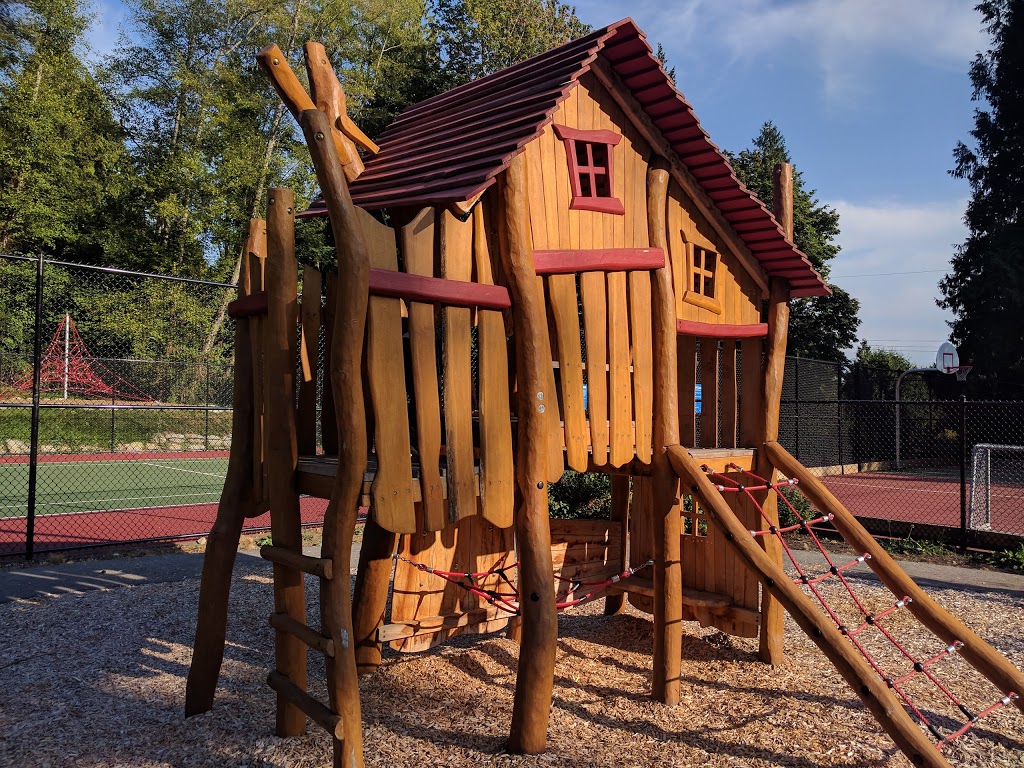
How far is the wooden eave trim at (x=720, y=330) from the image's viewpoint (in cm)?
477

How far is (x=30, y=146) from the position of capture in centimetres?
2338

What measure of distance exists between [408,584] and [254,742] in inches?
51.5

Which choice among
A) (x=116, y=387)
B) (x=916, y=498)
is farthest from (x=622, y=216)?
(x=116, y=387)

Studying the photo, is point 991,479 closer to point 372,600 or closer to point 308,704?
point 372,600

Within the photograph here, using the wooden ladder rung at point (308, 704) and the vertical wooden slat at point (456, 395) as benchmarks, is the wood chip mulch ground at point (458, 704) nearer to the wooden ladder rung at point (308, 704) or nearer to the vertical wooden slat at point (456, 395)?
the wooden ladder rung at point (308, 704)

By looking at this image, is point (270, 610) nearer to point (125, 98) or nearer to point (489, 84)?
point (489, 84)

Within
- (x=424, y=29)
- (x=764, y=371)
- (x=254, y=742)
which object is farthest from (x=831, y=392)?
(x=424, y=29)

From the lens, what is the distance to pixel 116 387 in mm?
16703

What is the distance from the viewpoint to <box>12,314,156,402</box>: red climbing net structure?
51.0 ft

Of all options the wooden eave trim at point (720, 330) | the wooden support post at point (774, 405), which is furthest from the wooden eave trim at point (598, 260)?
the wooden support post at point (774, 405)

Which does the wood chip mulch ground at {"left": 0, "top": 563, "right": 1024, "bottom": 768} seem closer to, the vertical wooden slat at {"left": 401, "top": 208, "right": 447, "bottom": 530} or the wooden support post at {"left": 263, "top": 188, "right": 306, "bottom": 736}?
the wooden support post at {"left": 263, "top": 188, "right": 306, "bottom": 736}

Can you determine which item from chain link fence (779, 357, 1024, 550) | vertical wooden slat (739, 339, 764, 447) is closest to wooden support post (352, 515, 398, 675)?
vertical wooden slat (739, 339, 764, 447)

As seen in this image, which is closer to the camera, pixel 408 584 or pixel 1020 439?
pixel 408 584

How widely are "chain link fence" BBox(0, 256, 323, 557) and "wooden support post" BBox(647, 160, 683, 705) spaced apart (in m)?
10.2
